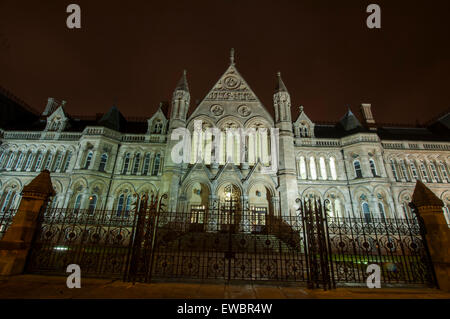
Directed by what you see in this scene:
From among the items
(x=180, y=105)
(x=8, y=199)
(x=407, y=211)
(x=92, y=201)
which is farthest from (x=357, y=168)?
(x=8, y=199)

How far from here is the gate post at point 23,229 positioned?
677cm

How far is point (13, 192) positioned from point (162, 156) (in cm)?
1544

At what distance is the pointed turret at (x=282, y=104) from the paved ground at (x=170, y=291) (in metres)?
18.2

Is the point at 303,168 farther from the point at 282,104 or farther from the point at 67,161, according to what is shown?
the point at 67,161

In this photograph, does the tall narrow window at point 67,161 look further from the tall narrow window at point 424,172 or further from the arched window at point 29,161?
the tall narrow window at point 424,172

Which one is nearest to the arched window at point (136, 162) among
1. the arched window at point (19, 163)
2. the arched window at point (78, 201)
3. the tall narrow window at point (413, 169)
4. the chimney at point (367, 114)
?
the arched window at point (78, 201)

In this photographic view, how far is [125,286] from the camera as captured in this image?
5.86 meters

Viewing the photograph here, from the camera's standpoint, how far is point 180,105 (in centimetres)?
2267

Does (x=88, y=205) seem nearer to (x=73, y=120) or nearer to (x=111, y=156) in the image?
(x=111, y=156)

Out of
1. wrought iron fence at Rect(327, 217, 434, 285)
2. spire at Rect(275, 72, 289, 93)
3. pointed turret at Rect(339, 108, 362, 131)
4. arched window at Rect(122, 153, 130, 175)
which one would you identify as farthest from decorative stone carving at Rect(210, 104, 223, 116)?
wrought iron fence at Rect(327, 217, 434, 285)

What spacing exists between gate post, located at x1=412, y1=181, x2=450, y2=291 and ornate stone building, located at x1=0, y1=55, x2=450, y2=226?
444 inches

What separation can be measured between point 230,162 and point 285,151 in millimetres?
5504
